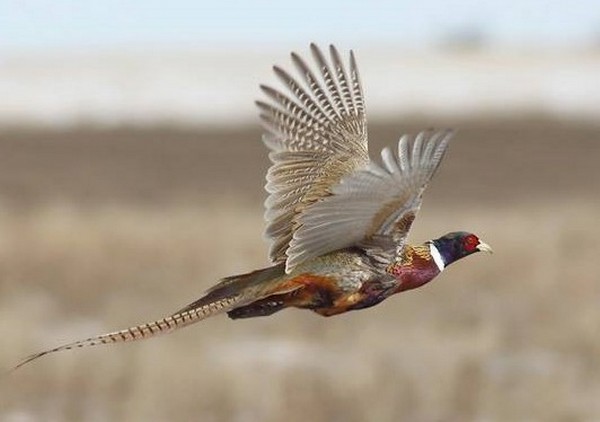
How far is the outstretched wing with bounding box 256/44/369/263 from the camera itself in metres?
4.35

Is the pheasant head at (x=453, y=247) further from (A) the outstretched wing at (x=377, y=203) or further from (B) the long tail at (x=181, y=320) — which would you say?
(B) the long tail at (x=181, y=320)

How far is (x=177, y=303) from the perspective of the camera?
554 inches

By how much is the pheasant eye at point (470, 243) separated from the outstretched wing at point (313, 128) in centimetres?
52

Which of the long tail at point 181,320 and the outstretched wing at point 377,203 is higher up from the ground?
the outstretched wing at point 377,203

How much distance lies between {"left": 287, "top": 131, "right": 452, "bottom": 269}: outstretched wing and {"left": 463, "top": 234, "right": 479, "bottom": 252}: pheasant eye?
265 millimetres

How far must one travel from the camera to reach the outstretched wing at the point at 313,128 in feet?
14.3

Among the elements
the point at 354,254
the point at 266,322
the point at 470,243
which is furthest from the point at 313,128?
the point at 266,322

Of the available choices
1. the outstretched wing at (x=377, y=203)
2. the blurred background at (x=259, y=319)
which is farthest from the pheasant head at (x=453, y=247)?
the blurred background at (x=259, y=319)

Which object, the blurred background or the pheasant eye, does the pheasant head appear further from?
the blurred background

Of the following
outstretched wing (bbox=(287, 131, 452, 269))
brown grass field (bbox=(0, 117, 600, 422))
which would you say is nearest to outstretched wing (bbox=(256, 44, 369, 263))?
outstretched wing (bbox=(287, 131, 452, 269))

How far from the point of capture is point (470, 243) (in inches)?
151

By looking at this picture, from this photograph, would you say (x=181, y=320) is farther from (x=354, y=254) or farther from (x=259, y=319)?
(x=259, y=319)

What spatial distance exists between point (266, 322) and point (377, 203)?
9982mm

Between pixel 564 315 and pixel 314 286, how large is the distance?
10.5 metres
